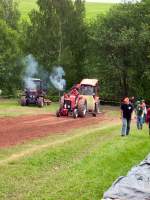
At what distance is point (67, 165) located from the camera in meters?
18.2

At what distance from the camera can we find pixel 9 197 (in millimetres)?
13586

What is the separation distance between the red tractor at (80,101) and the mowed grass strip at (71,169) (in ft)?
45.5

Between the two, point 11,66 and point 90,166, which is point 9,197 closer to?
point 90,166

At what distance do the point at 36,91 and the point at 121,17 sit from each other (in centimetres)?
1587

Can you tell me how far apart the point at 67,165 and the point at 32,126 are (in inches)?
475

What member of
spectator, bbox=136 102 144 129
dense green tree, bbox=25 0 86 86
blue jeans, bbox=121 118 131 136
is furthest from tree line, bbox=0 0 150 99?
blue jeans, bbox=121 118 131 136

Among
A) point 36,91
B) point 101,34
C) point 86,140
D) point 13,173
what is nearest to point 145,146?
point 86,140

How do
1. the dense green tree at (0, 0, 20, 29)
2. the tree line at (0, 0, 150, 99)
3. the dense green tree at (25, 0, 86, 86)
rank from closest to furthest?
the tree line at (0, 0, 150, 99) → the dense green tree at (25, 0, 86, 86) → the dense green tree at (0, 0, 20, 29)

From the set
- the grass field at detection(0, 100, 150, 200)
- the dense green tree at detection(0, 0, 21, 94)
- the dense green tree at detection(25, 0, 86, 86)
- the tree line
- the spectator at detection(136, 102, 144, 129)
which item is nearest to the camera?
the grass field at detection(0, 100, 150, 200)

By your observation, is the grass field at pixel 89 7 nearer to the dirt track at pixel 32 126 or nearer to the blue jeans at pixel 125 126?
the dirt track at pixel 32 126

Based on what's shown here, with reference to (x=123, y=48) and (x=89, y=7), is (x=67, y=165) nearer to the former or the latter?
(x=123, y=48)

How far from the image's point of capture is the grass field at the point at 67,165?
1431cm

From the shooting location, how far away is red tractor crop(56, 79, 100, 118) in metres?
39.2

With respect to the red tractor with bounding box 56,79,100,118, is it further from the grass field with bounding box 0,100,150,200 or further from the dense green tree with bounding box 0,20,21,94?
the dense green tree with bounding box 0,20,21,94
